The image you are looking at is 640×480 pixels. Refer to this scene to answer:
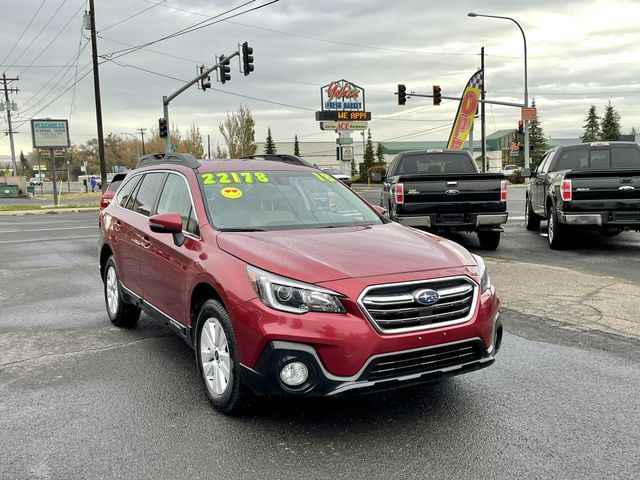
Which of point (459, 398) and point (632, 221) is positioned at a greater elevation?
point (632, 221)

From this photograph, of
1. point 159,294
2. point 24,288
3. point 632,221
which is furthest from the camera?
point 632,221

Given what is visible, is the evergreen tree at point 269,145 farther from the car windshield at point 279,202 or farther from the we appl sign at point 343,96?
the car windshield at point 279,202

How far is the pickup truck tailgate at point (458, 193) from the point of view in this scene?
34.7 feet

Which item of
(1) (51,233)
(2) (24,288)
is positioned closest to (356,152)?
(1) (51,233)

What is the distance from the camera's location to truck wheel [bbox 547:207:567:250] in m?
10.9

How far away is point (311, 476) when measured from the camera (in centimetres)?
313

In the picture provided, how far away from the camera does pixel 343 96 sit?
57.8 meters

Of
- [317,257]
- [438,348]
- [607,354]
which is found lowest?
[607,354]

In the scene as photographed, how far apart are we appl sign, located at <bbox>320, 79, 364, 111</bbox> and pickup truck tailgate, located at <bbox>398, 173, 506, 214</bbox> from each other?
47.7 meters

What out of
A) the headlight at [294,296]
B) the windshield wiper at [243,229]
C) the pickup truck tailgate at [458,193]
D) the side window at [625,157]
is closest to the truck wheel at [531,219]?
the side window at [625,157]

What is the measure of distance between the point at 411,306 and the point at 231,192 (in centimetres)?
198

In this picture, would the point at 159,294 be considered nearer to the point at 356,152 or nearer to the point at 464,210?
the point at 464,210

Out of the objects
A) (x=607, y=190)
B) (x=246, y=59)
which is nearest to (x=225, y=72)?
(x=246, y=59)

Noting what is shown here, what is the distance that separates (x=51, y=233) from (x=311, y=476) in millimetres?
16604
